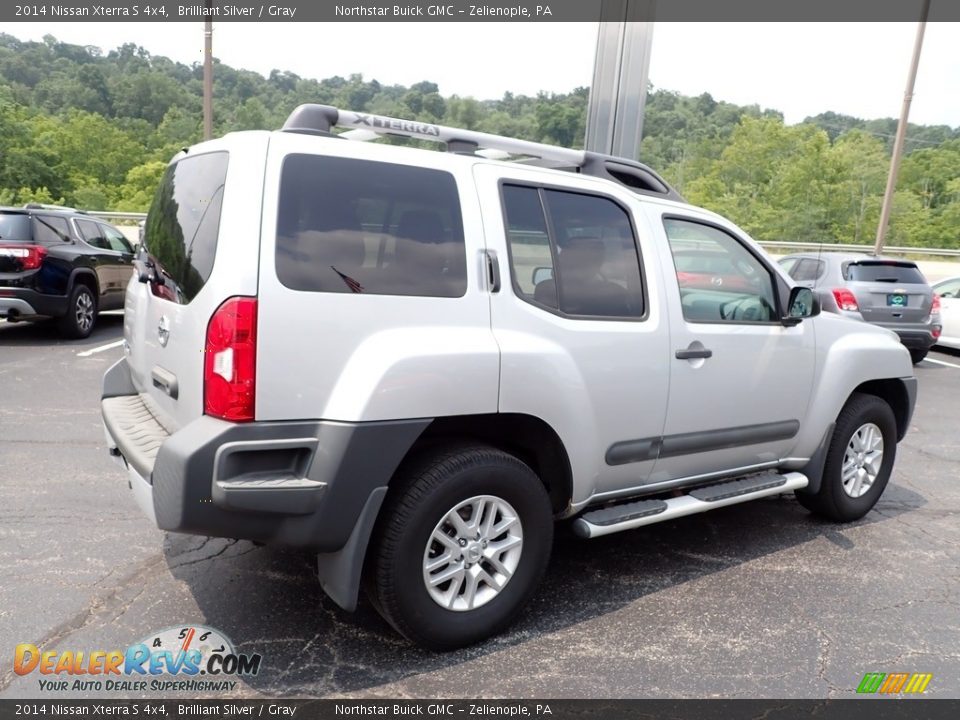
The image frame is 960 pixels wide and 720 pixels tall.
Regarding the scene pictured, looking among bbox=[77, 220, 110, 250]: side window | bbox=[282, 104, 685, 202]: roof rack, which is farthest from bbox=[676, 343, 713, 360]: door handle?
bbox=[77, 220, 110, 250]: side window

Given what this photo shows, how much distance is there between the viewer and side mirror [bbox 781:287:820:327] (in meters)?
3.73

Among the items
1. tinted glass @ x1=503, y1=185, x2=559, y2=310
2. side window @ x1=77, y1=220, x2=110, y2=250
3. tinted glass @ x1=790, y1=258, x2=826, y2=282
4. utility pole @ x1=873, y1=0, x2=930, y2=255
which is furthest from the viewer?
utility pole @ x1=873, y1=0, x2=930, y2=255

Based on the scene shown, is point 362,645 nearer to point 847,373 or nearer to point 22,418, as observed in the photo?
point 847,373

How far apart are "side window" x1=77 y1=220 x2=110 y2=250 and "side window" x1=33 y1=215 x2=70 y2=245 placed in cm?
36

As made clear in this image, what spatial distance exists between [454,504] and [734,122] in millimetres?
71484

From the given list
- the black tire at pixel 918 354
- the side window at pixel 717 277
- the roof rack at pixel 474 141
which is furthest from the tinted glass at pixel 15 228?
the black tire at pixel 918 354

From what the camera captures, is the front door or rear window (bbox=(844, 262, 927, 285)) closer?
the front door

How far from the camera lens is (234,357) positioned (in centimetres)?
228

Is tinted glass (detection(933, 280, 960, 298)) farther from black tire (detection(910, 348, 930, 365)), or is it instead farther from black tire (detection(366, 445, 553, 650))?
black tire (detection(366, 445, 553, 650))

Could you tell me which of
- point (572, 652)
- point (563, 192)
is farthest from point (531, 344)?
point (572, 652)

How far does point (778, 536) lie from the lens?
4.12 metres

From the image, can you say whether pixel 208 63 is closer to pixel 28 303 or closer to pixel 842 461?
pixel 28 303

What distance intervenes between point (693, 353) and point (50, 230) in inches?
350

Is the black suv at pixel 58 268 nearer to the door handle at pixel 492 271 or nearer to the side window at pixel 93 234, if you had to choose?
the side window at pixel 93 234
